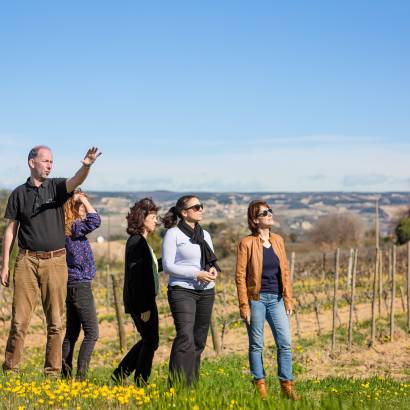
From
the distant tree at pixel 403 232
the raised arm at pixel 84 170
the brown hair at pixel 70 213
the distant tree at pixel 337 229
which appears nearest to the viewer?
the raised arm at pixel 84 170

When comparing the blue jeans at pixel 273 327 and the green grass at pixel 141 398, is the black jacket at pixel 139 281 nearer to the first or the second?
the green grass at pixel 141 398

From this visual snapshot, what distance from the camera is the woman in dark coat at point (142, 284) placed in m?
6.55

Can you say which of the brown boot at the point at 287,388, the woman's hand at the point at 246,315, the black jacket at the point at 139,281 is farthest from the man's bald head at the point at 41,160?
the brown boot at the point at 287,388

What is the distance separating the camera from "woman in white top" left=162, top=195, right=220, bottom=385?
636 cm

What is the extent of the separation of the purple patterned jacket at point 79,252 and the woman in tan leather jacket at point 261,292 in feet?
5.05

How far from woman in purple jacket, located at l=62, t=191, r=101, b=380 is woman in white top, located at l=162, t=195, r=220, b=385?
3.48 ft

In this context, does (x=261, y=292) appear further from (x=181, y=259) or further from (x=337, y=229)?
(x=337, y=229)

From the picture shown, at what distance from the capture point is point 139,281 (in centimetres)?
657

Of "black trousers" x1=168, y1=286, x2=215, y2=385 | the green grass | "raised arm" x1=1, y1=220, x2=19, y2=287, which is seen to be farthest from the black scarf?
"raised arm" x1=1, y1=220, x2=19, y2=287

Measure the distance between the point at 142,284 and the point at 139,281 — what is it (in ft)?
0.12

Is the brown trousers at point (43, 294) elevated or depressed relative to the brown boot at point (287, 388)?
elevated

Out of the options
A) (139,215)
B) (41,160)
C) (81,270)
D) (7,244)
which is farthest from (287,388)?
(41,160)

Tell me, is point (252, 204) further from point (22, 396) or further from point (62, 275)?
point (22, 396)

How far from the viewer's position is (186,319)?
6363mm
